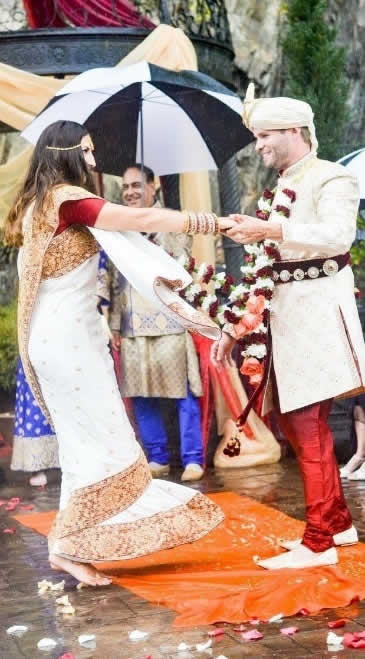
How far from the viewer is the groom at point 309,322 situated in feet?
16.9

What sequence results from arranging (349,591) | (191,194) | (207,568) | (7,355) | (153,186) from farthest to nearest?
1. (7,355)
2. (191,194)
3. (153,186)
4. (207,568)
5. (349,591)

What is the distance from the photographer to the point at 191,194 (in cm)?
884

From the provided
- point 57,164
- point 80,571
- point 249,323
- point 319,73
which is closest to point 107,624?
point 80,571

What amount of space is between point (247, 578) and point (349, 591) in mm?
523

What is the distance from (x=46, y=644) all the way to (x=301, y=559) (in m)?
1.31

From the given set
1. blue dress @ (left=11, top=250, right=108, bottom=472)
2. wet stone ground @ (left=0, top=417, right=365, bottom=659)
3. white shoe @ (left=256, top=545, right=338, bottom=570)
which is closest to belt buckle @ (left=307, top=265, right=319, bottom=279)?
white shoe @ (left=256, top=545, right=338, bottom=570)

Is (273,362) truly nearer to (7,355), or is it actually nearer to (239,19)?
(7,355)

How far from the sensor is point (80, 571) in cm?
507

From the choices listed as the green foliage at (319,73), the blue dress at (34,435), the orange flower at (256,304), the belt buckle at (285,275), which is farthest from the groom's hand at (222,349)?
the green foliage at (319,73)

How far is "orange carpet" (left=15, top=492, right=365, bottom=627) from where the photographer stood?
4.55 meters

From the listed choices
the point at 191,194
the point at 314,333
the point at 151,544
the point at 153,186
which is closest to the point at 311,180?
the point at 314,333

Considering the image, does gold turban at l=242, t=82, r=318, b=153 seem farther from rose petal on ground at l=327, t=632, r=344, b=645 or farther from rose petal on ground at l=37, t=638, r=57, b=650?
rose petal on ground at l=37, t=638, r=57, b=650

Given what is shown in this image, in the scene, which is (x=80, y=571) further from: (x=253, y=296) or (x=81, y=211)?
(x=81, y=211)

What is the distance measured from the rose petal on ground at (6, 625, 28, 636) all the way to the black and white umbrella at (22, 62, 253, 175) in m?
3.69
